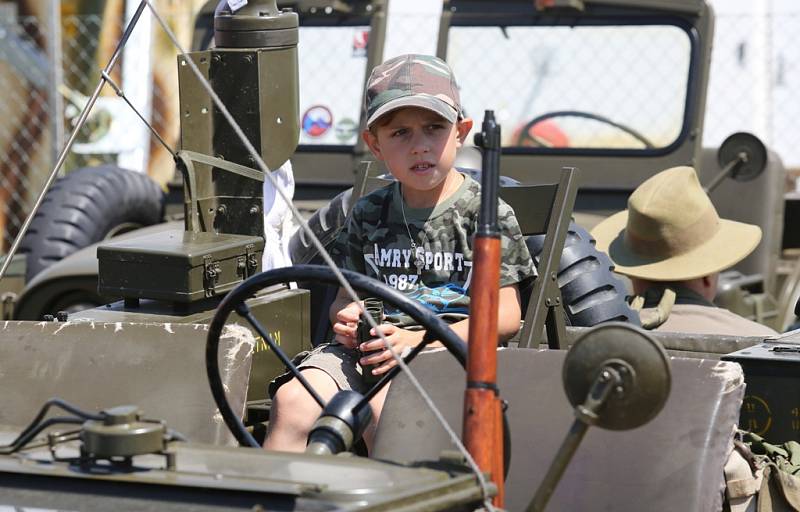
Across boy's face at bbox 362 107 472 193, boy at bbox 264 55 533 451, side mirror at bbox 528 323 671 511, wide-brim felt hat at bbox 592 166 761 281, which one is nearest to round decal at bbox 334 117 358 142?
wide-brim felt hat at bbox 592 166 761 281

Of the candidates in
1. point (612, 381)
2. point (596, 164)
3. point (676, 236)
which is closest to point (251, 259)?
point (676, 236)

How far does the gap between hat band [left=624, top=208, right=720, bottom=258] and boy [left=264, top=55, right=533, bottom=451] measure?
5.58 ft

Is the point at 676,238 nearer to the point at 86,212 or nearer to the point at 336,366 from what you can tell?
the point at 336,366

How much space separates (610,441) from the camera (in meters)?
2.55

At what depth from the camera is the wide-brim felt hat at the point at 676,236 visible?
15.8 feet

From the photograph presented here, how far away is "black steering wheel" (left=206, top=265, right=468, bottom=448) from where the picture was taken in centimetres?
231

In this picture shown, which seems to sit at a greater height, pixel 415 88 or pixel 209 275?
pixel 415 88

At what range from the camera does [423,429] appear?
2672 millimetres

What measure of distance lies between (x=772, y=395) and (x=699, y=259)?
5.27ft

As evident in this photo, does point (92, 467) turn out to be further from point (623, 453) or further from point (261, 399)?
point (261, 399)

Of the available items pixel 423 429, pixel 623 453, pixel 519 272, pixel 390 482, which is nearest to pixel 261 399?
pixel 519 272

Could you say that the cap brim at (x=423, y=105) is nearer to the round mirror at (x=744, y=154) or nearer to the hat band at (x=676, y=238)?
the hat band at (x=676, y=238)

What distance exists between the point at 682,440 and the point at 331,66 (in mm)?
4660

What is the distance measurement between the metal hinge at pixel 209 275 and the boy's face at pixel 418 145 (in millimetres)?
639
